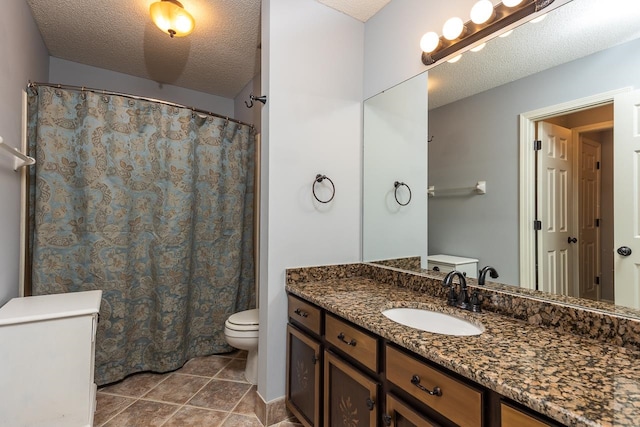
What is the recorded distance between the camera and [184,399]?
197 centimetres

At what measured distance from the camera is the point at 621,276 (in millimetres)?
1046

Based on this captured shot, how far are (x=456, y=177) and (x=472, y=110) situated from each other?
0.35 meters

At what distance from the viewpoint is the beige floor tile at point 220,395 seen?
1.91 m

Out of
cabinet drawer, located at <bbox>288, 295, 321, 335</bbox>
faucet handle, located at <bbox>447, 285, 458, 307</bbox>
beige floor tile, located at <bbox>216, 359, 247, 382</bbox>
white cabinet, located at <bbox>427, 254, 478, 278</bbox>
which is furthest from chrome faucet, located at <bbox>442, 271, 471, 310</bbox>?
beige floor tile, located at <bbox>216, 359, 247, 382</bbox>

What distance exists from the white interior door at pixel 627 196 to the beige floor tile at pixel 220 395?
208 centimetres

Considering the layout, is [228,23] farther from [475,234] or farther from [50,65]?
[475,234]

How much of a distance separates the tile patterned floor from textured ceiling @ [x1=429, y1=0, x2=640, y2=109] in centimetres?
210

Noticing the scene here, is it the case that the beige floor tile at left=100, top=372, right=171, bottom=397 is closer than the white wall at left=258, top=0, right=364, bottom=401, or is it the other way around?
the white wall at left=258, top=0, right=364, bottom=401

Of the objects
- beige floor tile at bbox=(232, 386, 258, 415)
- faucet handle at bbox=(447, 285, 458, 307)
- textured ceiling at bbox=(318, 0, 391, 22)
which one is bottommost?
beige floor tile at bbox=(232, 386, 258, 415)

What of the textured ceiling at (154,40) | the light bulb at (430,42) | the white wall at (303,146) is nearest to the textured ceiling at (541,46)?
the light bulb at (430,42)

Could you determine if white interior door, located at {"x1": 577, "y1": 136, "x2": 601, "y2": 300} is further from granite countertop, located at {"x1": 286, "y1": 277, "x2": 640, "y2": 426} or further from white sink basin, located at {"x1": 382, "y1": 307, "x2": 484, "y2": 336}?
white sink basin, located at {"x1": 382, "y1": 307, "x2": 484, "y2": 336}

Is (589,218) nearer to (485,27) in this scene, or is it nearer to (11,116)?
(485,27)

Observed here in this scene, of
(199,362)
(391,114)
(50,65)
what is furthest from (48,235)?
(391,114)

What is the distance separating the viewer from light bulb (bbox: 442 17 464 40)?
1469 mm
